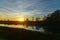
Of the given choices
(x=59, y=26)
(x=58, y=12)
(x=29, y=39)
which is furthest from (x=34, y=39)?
(x=58, y=12)

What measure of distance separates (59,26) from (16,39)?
18.6 meters

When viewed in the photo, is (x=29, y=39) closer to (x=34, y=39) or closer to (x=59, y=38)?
(x=34, y=39)

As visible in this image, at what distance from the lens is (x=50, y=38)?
20.0m

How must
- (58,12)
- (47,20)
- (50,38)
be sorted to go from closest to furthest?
1. (50,38)
2. (47,20)
3. (58,12)

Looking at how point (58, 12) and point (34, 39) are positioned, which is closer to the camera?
point (34, 39)

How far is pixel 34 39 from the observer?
1947cm

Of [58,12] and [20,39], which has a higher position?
[58,12]

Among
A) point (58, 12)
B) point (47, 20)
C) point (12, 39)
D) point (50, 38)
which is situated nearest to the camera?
point (12, 39)

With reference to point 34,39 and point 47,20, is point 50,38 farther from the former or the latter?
point 47,20

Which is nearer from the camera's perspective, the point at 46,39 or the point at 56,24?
the point at 46,39

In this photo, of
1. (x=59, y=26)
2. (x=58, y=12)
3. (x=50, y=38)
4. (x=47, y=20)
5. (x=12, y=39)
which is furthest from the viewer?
(x=58, y=12)

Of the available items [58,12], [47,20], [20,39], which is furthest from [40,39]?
[58,12]

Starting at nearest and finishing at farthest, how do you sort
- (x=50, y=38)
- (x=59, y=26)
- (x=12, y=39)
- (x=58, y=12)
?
(x=12, y=39), (x=50, y=38), (x=59, y=26), (x=58, y=12)

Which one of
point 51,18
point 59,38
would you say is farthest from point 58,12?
point 59,38
